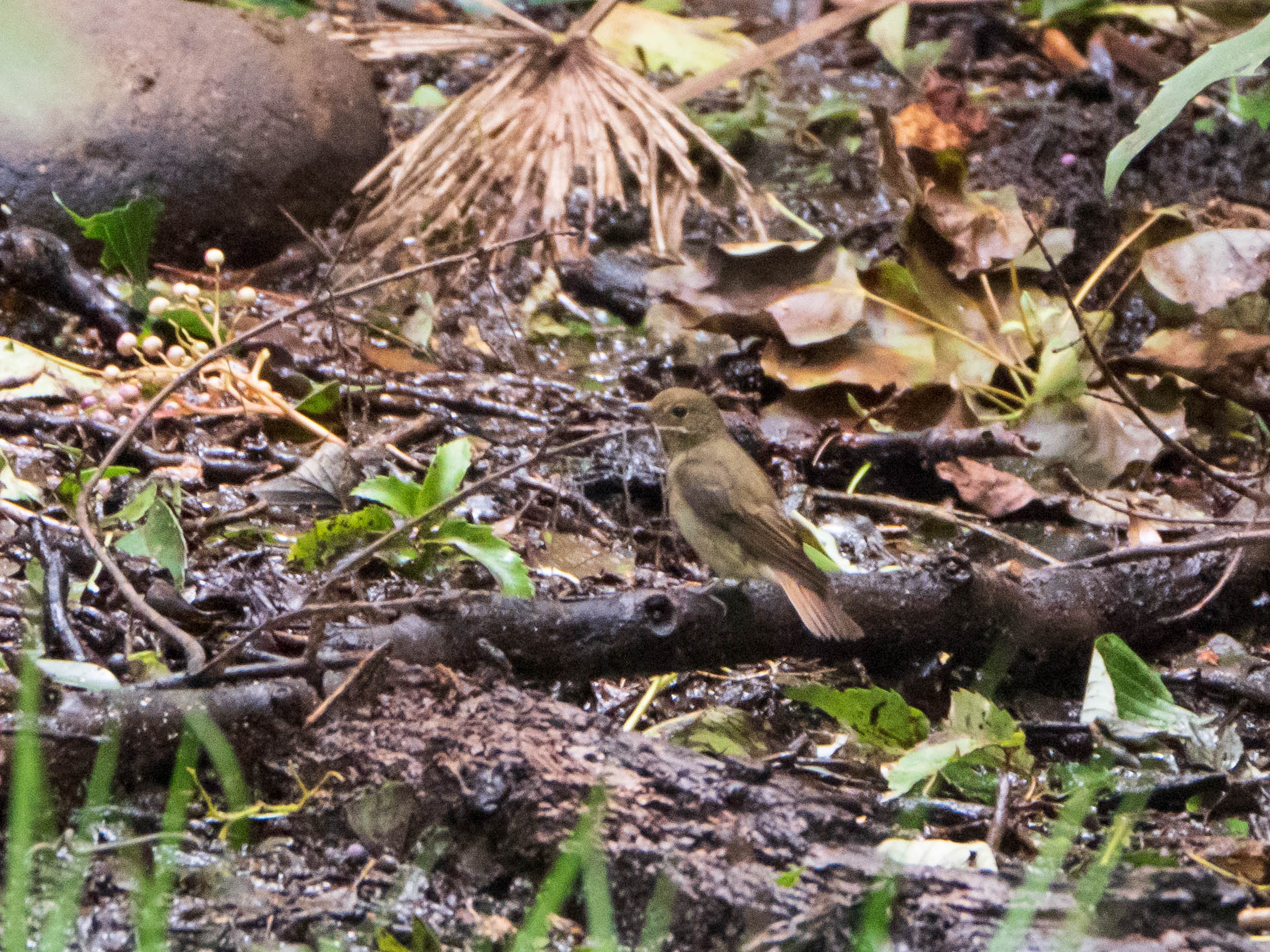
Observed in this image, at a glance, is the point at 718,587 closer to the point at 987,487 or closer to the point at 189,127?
the point at 987,487

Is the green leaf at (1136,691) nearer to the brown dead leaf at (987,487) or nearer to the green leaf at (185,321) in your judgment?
the brown dead leaf at (987,487)

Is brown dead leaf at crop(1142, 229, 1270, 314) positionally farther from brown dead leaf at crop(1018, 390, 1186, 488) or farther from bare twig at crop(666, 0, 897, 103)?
bare twig at crop(666, 0, 897, 103)

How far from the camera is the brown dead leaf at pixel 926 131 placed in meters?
6.62

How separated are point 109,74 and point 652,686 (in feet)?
11.8

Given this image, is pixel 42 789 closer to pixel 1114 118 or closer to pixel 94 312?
pixel 94 312

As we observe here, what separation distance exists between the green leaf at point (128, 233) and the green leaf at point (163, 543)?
1.35 m

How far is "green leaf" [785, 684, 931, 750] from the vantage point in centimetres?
295

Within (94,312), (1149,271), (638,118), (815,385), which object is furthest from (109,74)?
(1149,271)

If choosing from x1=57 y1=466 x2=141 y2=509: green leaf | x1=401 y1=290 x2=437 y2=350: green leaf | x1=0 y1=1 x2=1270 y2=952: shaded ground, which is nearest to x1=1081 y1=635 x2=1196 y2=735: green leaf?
x1=0 y1=1 x2=1270 y2=952: shaded ground

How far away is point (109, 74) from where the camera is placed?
5172 mm

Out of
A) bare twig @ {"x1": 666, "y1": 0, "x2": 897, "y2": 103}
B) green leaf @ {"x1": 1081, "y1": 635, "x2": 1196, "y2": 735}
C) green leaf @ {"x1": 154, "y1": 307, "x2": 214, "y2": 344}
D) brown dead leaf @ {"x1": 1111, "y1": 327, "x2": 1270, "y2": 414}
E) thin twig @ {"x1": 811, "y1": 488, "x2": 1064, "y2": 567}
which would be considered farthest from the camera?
bare twig @ {"x1": 666, "y1": 0, "x2": 897, "y2": 103}

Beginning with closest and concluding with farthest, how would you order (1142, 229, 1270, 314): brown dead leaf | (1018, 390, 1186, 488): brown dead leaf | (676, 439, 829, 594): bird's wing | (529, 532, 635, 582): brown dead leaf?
1. (676, 439, 829, 594): bird's wing
2. (529, 532, 635, 582): brown dead leaf
3. (1018, 390, 1186, 488): brown dead leaf
4. (1142, 229, 1270, 314): brown dead leaf

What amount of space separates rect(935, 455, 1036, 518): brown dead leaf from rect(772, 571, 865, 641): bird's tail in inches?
55.2

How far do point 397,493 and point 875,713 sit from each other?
1.41m
